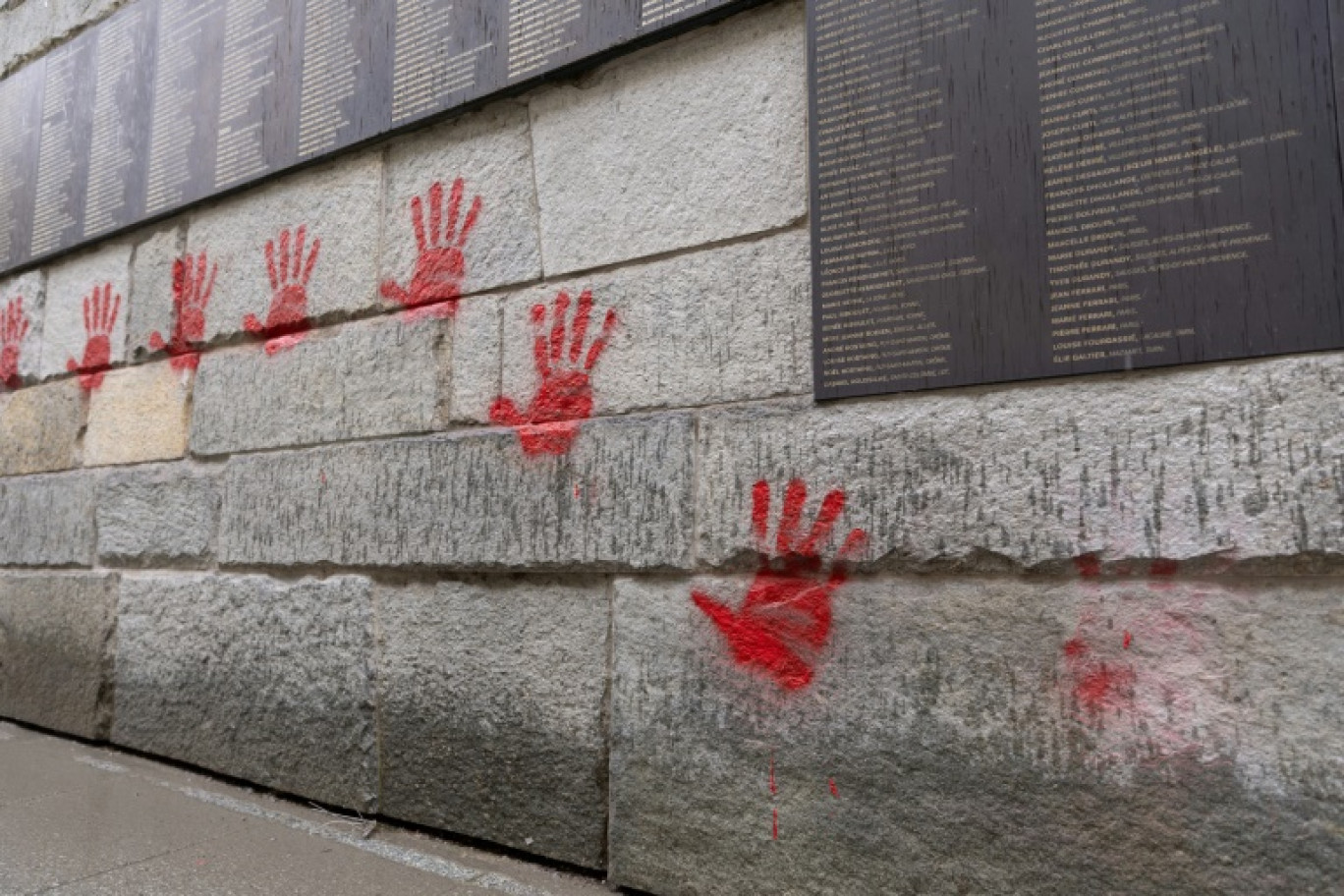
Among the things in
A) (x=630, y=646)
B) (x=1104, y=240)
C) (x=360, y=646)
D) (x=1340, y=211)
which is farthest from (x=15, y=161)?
(x=1340, y=211)

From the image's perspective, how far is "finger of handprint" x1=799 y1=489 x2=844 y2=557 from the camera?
2057mm

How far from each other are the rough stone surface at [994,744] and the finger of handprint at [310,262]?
168 cm

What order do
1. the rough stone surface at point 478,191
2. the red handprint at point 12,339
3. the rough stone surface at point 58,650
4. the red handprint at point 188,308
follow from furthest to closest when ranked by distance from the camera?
1. the red handprint at point 12,339
2. the rough stone surface at point 58,650
3. the red handprint at point 188,308
4. the rough stone surface at point 478,191

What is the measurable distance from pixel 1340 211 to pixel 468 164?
7.18ft

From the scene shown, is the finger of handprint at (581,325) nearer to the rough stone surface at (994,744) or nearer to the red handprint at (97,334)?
the rough stone surface at (994,744)

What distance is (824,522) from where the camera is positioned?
2.07 meters

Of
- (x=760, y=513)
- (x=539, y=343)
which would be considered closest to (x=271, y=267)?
(x=539, y=343)

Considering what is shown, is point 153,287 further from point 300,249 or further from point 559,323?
point 559,323

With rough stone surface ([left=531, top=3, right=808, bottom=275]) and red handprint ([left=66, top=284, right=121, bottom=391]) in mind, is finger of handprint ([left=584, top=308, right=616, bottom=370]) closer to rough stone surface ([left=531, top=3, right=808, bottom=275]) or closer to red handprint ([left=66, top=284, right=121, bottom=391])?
rough stone surface ([left=531, top=3, right=808, bottom=275])

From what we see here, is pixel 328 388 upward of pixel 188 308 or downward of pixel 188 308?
downward

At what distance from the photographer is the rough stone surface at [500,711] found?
2377 mm

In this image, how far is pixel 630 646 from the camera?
230 cm

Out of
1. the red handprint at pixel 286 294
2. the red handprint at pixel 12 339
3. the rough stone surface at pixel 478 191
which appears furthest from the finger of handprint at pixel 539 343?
the red handprint at pixel 12 339

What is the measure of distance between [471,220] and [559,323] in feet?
1.65
